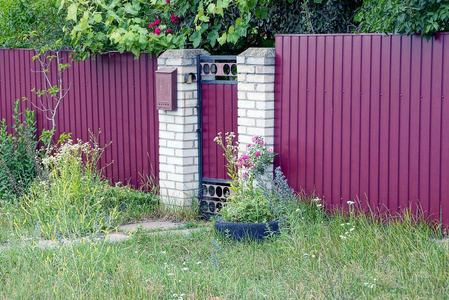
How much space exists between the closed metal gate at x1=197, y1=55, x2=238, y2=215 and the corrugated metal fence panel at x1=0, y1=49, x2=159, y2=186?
804 millimetres

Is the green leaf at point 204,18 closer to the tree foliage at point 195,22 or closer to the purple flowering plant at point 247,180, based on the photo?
the tree foliage at point 195,22

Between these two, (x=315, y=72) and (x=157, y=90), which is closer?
(x=315, y=72)

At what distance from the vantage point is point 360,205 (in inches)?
288

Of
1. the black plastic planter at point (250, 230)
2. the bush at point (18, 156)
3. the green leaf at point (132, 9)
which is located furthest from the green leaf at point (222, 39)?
the bush at point (18, 156)

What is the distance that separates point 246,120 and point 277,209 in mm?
1323

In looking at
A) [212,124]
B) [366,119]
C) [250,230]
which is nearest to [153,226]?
[212,124]

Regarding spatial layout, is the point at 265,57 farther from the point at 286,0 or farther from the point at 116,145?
the point at 116,145

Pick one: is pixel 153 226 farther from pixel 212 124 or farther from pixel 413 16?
pixel 413 16

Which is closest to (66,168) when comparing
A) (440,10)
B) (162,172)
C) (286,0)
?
(162,172)

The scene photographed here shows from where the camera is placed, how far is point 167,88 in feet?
28.1

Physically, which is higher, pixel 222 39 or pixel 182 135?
pixel 222 39

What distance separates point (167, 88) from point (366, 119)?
8.04ft

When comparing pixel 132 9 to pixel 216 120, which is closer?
pixel 216 120

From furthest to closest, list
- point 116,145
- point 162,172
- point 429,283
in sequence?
point 116,145 < point 162,172 < point 429,283
